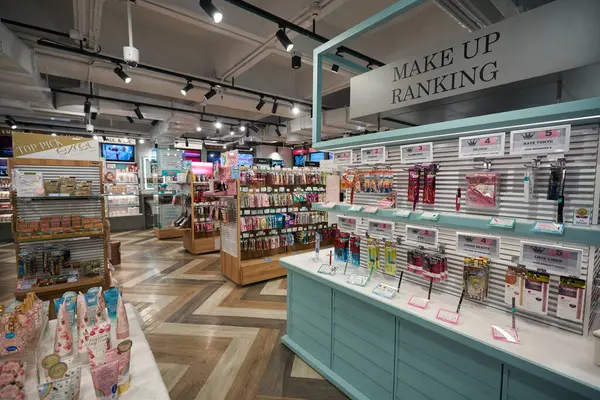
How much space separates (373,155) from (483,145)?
76 centimetres

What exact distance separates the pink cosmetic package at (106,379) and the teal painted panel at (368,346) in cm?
152

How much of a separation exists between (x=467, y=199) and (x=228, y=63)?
4624 mm

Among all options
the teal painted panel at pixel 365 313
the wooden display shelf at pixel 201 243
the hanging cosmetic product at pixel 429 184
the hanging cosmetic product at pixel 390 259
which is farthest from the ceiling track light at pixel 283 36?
the wooden display shelf at pixel 201 243

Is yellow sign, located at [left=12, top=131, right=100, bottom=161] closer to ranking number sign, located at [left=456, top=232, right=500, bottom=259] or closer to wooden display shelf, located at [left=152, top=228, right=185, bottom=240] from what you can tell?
ranking number sign, located at [left=456, top=232, right=500, bottom=259]

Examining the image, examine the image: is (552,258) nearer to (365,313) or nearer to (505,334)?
(505,334)

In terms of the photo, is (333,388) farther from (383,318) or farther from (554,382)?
(554,382)

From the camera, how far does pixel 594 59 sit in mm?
1219

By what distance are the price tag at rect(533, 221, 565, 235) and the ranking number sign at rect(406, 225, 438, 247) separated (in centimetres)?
61

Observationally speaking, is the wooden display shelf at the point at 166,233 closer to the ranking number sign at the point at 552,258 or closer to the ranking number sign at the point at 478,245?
the ranking number sign at the point at 478,245

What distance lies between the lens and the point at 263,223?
4594 mm

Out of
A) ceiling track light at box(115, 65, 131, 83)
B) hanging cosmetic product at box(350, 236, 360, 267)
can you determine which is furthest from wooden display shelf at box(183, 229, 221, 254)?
hanging cosmetic product at box(350, 236, 360, 267)

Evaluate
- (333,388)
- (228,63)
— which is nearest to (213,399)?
(333,388)

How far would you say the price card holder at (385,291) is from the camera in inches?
71.0

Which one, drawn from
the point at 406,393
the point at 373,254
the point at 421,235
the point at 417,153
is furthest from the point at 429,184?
the point at 406,393
